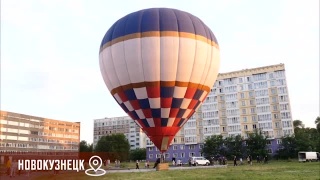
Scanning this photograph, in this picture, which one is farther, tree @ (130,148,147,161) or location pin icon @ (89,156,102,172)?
tree @ (130,148,147,161)

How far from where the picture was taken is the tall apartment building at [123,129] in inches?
6639

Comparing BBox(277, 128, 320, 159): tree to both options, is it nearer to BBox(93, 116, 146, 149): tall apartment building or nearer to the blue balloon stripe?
the blue balloon stripe

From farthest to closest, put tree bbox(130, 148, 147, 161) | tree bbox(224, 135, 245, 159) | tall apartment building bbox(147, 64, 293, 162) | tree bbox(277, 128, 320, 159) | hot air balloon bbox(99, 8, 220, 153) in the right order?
tree bbox(130, 148, 147, 161) < tall apartment building bbox(147, 64, 293, 162) < tree bbox(224, 135, 245, 159) < tree bbox(277, 128, 320, 159) < hot air balloon bbox(99, 8, 220, 153)

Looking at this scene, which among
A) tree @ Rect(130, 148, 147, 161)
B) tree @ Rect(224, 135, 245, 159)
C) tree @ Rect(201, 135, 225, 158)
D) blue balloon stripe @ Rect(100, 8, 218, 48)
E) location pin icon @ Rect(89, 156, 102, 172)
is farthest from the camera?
tree @ Rect(130, 148, 147, 161)

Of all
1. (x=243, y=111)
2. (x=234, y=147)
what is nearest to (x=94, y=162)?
(x=234, y=147)

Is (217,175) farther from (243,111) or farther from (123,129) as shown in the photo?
(123,129)

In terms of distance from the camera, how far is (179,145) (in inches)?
3728

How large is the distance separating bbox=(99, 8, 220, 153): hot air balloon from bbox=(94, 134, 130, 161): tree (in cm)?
7865

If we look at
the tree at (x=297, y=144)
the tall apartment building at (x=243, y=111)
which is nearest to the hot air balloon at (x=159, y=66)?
the tree at (x=297, y=144)

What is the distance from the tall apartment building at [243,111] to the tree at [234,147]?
10230 mm

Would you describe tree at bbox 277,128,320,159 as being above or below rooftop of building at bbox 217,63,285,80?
below

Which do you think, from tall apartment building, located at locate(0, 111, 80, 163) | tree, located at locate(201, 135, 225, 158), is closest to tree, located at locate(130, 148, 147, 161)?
tall apartment building, located at locate(0, 111, 80, 163)

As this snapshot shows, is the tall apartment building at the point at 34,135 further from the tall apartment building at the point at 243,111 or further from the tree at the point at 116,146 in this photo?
the tall apartment building at the point at 243,111

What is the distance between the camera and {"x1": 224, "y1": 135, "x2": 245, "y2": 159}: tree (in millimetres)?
74125
